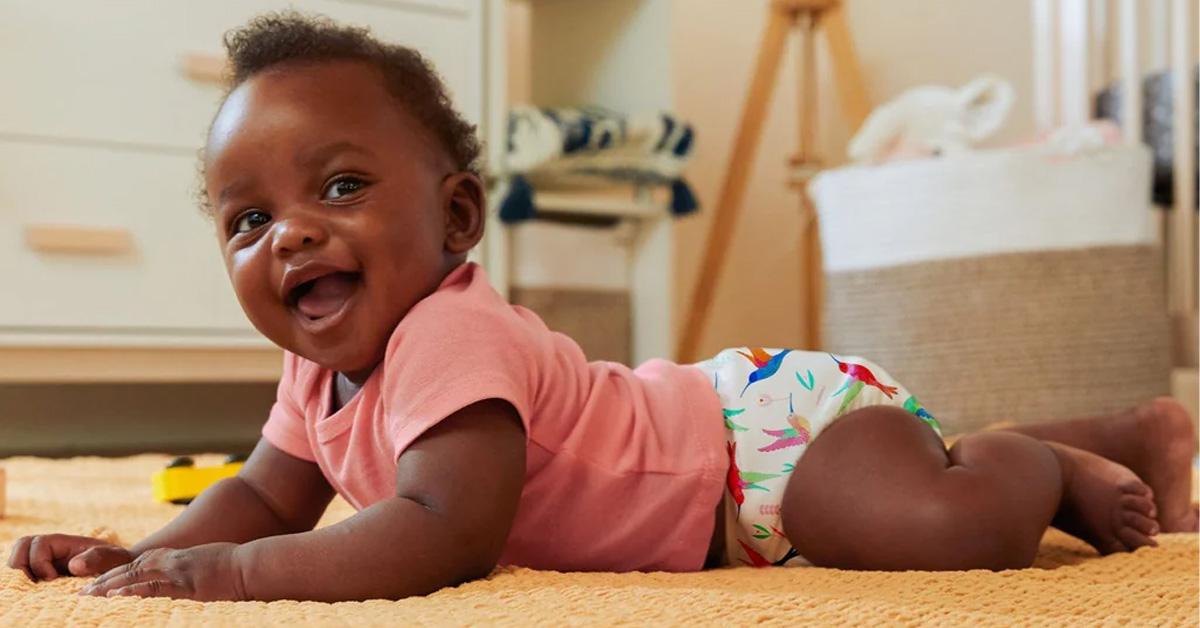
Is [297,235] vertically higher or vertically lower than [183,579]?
higher

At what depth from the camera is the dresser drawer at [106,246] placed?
1.48 m

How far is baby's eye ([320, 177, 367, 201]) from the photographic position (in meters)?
0.66

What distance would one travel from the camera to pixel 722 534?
2.53 ft

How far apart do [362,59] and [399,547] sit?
10.9 inches

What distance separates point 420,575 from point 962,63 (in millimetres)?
2104

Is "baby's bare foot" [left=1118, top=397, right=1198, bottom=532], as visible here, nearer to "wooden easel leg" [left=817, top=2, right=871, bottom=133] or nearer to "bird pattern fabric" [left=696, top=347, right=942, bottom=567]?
"bird pattern fabric" [left=696, top=347, right=942, bottom=567]

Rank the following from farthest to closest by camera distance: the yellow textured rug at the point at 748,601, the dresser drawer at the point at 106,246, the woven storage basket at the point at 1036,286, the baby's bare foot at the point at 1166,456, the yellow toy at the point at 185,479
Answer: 1. the woven storage basket at the point at 1036,286
2. the dresser drawer at the point at 106,246
3. the yellow toy at the point at 185,479
4. the baby's bare foot at the point at 1166,456
5. the yellow textured rug at the point at 748,601

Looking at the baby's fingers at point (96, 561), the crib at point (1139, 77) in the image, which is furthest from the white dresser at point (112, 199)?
the crib at point (1139, 77)

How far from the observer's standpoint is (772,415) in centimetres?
77

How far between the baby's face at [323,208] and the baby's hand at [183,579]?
0.44ft

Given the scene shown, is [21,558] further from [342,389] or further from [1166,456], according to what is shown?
[1166,456]

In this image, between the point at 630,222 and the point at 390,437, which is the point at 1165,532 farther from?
the point at 630,222

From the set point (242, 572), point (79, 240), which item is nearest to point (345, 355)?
point (242, 572)

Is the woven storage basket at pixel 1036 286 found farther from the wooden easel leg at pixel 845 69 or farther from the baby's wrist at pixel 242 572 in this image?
the baby's wrist at pixel 242 572
